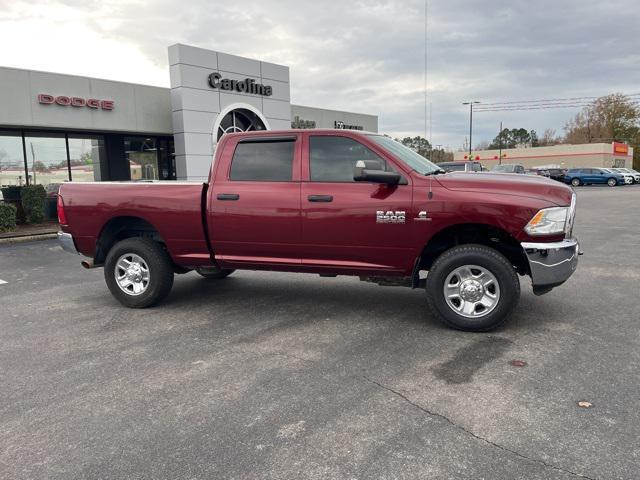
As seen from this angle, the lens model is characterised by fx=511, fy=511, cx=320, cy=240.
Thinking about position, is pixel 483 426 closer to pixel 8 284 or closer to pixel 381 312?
pixel 381 312

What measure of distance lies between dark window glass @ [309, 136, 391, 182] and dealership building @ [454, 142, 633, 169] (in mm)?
63586

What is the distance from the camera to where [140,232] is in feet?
21.2

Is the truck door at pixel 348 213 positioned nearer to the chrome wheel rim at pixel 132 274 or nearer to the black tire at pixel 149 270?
the black tire at pixel 149 270

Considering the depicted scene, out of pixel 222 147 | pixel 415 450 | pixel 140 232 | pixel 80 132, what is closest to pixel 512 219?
pixel 415 450

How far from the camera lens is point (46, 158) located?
16578 mm

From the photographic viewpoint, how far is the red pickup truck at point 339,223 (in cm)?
479

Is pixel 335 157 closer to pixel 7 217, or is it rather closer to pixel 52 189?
pixel 7 217

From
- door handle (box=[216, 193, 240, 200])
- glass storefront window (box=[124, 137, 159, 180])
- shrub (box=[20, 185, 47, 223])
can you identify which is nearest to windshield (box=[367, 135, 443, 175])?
door handle (box=[216, 193, 240, 200])

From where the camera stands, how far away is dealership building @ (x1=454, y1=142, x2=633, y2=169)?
6569 cm

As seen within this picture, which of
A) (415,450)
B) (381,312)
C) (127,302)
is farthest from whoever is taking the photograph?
(127,302)

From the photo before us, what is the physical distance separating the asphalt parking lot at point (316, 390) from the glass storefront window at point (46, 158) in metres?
11.5

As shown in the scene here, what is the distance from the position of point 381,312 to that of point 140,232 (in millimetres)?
3176

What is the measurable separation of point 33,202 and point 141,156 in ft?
17.1

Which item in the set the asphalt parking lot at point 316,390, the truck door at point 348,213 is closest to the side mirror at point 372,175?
the truck door at point 348,213
